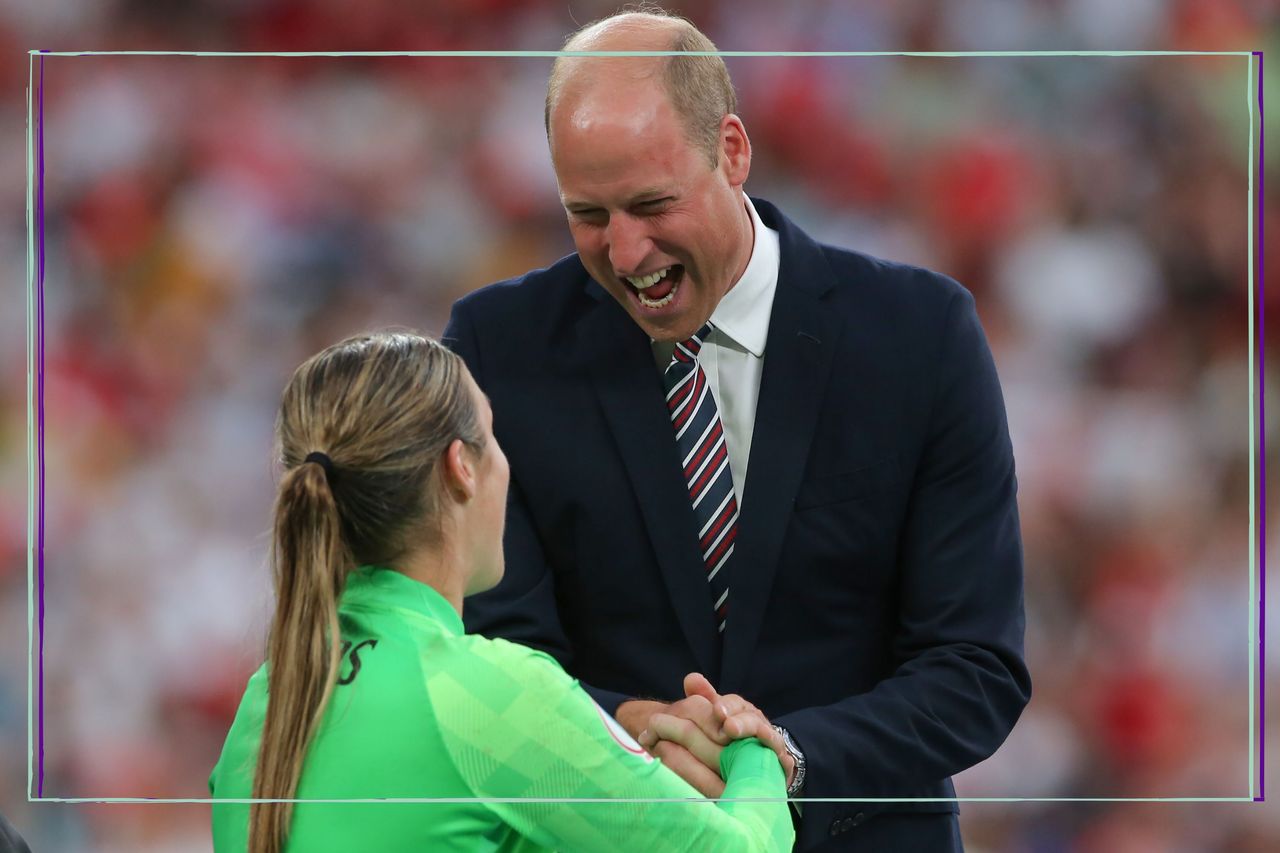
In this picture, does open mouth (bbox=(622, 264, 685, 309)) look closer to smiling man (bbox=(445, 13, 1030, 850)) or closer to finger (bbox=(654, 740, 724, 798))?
smiling man (bbox=(445, 13, 1030, 850))

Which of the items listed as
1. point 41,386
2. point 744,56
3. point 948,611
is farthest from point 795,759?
point 41,386

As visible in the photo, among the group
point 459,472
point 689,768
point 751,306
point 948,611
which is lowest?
point 689,768

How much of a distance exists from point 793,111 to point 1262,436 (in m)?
0.44

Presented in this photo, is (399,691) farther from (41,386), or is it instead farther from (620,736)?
(41,386)

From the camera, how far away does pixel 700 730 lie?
933 mm

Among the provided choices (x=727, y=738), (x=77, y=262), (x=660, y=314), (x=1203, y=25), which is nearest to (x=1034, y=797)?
(x=727, y=738)

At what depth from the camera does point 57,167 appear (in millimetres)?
1059

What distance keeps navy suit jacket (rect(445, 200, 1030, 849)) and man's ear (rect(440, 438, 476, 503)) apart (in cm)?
8

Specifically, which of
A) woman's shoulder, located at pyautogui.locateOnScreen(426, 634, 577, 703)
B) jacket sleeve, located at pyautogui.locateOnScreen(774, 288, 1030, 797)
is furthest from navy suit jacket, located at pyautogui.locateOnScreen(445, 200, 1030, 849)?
woman's shoulder, located at pyautogui.locateOnScreen(426, 634, 577, 703)

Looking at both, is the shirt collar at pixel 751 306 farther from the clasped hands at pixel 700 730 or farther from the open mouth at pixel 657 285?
the clasped hands at pixel 700 730

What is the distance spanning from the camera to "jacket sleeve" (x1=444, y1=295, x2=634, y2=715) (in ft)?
3.11

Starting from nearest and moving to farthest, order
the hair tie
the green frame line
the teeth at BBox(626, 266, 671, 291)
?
1. the hair tie
2. the teeth at BBox(626, 266, 671, 291)
3. the green frame line

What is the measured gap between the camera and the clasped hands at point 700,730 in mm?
927

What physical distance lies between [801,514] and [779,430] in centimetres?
6
